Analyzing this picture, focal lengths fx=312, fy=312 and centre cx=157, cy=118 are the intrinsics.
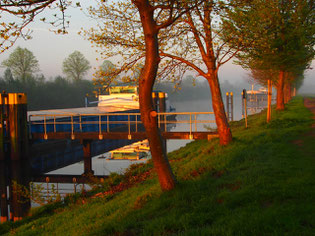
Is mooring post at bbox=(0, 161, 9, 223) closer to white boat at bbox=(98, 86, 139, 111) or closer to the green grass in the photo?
the green grass

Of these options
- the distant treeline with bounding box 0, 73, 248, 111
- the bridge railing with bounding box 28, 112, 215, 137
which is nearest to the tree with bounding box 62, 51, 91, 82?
the distant treeline with bounding box 0, 73, 248, 111

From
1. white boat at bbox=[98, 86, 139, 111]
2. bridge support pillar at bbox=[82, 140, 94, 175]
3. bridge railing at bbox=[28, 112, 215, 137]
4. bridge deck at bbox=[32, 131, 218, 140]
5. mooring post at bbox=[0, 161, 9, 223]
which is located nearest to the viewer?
mooring post at bbox=[0, 161, 9, 223]

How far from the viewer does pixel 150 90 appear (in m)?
6.90

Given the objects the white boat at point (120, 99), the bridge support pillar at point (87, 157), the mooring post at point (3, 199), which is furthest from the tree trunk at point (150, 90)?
the white boat at point (120, 99)

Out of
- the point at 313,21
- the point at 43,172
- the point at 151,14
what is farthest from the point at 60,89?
the point at 151,14

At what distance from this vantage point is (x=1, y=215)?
13.3 metres

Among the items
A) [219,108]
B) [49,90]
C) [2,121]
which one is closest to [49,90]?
[49,90]

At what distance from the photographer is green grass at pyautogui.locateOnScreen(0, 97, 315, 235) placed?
4602mm

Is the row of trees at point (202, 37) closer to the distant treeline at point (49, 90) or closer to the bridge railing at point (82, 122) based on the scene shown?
the bridge railing at point (82, 122)

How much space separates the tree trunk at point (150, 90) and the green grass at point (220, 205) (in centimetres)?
49

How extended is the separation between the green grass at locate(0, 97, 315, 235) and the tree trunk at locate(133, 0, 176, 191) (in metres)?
0.49

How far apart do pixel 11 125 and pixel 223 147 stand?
46.8ft

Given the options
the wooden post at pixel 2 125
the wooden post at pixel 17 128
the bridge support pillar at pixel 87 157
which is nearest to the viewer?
the wooden post at pixel 2 125

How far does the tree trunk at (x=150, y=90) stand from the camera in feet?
22.0
